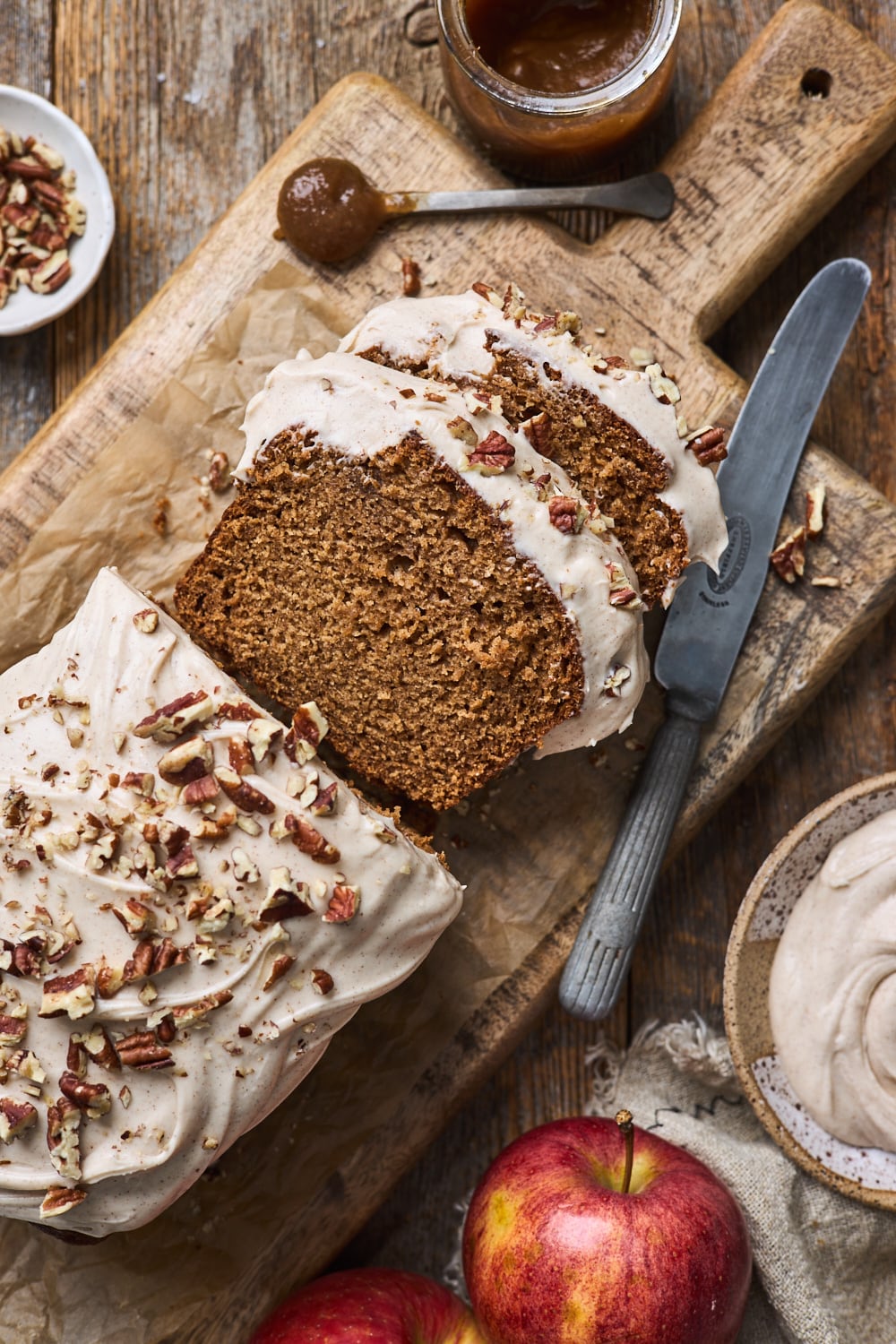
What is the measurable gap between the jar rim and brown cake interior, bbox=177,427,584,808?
78cm

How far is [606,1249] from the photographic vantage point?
2.17 meters

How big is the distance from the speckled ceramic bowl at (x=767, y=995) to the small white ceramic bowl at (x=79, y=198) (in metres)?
2.01

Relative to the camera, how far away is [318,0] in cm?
272

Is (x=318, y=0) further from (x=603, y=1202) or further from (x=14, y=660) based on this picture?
(x=603, y=1202)

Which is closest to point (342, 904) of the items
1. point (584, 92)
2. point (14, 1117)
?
point (14, 1117)

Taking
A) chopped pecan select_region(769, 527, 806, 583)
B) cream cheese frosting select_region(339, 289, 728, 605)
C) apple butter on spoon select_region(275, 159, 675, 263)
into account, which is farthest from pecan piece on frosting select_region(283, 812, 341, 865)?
apple butter on spoon select_region(275, 159, 675, 263)

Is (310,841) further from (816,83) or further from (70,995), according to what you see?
(816,83)

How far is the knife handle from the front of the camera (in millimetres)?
2471

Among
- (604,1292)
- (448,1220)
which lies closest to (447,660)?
(604,1292)

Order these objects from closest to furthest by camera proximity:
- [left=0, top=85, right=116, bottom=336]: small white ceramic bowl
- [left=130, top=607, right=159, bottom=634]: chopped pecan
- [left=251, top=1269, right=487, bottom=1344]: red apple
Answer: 1. [left=130, top=607, right=159, bottom=634]: chopped pecan
2. [left=251, top=1269, right=487, bottom=1344]: red apple
3. [left=0, top=85, right=116, bottom=336]: small white ceramic bowl

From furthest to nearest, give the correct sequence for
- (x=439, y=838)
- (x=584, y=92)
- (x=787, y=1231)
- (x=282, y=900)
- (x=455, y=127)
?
(x=455, y=127)
(x=439, y=838)
(x=787, y=1231)
(x=584, y=92)
(x=282, y=900)

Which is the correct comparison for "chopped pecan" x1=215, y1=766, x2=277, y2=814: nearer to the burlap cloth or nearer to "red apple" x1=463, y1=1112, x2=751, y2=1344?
"red apple" x1=463, y1=1112, x2=751, y2=1344

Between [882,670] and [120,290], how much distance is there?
6.69 feet

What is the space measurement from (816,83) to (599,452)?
41.8 inches
